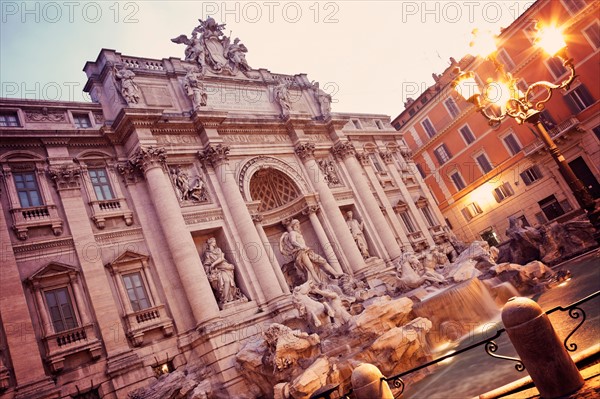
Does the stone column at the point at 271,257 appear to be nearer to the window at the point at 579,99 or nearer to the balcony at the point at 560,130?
the balcony at the point at 560,130

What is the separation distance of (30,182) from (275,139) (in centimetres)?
1100

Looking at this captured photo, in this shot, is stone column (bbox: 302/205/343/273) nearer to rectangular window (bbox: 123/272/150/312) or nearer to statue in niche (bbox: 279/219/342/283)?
statue in niche (bbox: 279/219/342/283)

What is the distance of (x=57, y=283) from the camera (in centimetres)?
1320

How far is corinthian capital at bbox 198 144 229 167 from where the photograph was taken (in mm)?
17922

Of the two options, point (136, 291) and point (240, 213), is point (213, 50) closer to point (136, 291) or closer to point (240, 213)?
point (240, 213)

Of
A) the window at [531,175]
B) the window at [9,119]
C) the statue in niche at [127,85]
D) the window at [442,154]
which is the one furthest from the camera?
the window at [442,154]

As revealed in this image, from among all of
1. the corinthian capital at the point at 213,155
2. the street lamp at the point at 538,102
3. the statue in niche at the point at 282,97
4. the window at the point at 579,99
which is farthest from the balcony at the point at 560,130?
the corinthian capital at the point at 213,155

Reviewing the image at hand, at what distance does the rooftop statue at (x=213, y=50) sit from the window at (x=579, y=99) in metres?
20.8

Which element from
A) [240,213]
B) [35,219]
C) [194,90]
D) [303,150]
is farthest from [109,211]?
[303,150]

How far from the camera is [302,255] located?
18.8m

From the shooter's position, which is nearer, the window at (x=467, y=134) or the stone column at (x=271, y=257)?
the stone column at (x=271, y=257)

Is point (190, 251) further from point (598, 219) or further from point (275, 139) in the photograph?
point (598, 219)

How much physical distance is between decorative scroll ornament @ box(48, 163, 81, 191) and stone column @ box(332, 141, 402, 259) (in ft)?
45.2

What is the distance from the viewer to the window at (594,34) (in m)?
25.3
